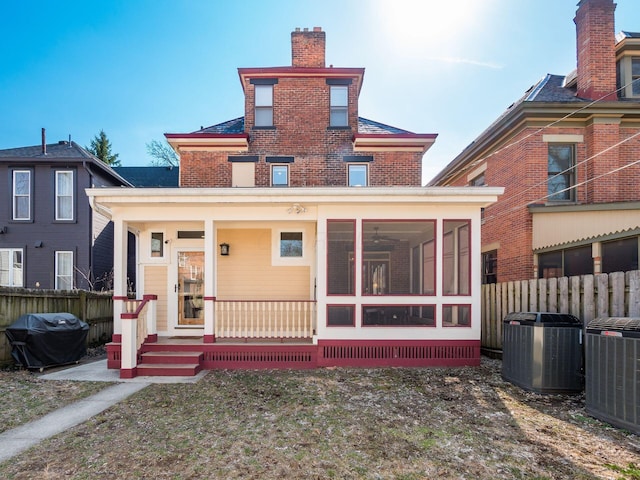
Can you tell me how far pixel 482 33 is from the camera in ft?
32.4

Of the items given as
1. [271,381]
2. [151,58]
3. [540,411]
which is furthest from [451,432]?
[151,58]

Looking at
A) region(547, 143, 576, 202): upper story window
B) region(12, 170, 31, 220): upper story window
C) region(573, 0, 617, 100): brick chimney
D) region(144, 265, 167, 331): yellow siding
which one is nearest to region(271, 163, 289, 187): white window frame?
region(144, 265, 167, 331): yellow siding

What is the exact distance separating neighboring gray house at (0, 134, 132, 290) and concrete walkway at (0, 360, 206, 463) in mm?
7312

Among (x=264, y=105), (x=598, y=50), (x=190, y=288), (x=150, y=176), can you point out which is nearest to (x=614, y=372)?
(x=190, y=288)

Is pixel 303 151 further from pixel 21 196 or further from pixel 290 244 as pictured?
pixel 21 196

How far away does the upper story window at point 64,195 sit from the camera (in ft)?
44.8

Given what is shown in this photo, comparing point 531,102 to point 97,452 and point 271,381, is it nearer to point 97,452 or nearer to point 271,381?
point 271,381

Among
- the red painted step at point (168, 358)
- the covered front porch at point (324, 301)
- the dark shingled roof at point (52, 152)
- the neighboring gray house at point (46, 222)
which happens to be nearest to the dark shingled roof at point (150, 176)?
the dark shingled roof at point (52, 152)

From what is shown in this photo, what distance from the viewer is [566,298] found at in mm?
6195

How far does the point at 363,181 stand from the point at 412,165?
151 centimetres

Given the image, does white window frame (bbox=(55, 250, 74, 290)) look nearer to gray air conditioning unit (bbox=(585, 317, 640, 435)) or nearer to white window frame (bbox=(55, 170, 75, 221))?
white window frame (bbox=(55, 170, 75, 221))

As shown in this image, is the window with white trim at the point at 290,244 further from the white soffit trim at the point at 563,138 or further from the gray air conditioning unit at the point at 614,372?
the white soffit trim at the point at 563,138

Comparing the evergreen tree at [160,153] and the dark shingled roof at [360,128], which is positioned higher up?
the evergreen tree at [160,153]

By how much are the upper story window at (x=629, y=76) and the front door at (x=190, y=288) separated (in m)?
12.8
